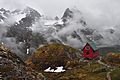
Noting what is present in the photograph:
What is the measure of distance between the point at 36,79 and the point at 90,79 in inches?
3605

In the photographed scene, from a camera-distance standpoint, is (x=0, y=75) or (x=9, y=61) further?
(x=9, y=61)

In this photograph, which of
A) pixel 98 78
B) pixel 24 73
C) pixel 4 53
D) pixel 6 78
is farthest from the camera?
pixel 98 78

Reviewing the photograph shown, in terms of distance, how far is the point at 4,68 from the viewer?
355ft

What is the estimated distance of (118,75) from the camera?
655 feet

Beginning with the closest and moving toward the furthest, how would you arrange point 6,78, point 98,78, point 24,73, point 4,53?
point 6,78 → point 24,73 → point 4,53 → point 98,78

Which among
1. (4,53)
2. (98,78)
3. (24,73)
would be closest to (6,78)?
(24,73)

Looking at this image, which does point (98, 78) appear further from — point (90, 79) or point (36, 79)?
point (36, 79)

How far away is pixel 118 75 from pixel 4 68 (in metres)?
105

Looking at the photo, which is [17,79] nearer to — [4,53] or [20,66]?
[20,66]

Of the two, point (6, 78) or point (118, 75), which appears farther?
point (118, 75)

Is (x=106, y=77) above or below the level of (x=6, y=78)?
above

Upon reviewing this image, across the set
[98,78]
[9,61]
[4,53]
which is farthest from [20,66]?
[98,78]

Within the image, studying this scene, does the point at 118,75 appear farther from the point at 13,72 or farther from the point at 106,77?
the point at 13,72

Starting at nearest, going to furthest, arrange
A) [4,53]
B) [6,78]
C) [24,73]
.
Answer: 1. [6,78]
2. [24,73]
3. [4,53]
